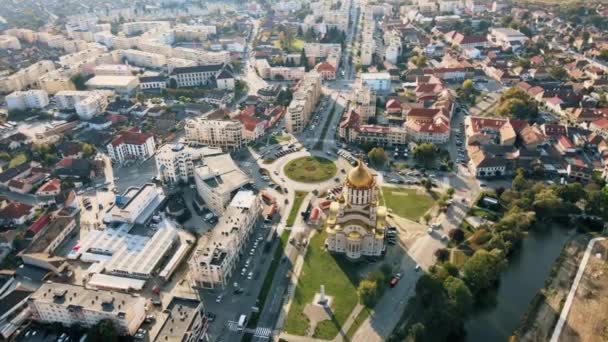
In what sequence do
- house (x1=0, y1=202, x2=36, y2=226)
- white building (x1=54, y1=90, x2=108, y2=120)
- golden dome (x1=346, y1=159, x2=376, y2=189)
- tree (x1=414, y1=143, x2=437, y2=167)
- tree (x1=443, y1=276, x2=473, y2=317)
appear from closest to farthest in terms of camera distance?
tree (x1=443, y1=276, x2=473, y2=317) → golden dome (x1=346, y1=159, x2=376, y2=189) → house (x1=0, y1=202, x2=36, y2=226) → tree (x1=414, y1=143, x2=437, y2=167) → white building (x1=54, y1=90, x2=108, y2=120)

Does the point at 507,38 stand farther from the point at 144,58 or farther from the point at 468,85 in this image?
the point at 144,58

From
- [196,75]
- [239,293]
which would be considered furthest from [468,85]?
[239,293]

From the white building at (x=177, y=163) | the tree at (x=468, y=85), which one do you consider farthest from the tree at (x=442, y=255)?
the tree at (x=468, y=85)

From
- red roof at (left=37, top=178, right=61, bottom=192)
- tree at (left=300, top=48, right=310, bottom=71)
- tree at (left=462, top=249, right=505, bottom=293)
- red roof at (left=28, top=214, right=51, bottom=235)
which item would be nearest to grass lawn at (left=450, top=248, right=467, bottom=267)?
tree at (left=462, top=249, right=505, bottom=293)

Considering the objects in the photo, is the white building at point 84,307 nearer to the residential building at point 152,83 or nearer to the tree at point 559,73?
the residential building at point 152,83

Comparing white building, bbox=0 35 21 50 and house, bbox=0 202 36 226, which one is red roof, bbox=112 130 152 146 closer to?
house, bbox=0 202 36 226
